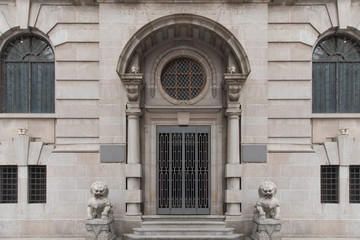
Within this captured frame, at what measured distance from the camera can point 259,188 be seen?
47.1ft

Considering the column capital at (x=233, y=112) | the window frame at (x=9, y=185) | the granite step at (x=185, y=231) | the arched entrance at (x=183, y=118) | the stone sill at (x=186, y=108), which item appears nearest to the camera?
the granite step at (x=185, y=231)

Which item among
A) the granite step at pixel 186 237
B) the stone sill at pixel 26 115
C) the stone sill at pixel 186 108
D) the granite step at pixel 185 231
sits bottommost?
the granite step at pixel 186 237

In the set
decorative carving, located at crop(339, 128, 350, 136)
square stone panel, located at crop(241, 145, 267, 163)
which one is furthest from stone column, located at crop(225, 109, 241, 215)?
decorative carving, located at crop(339, 128, 350, 136)

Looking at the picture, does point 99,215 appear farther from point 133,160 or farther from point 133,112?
point 133,112

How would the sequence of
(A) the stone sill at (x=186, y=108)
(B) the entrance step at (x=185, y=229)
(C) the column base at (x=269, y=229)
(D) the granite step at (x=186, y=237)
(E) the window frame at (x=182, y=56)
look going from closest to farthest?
1. (C) the column base at (x=269, y=229)
2. (D) the granite step at (x=186, y=237)
3. (B) the entrance step at (x=185, y=229)
4. (A) the stone sill at (x=186, y=108)
5. (E) the window frame at (x=182, y=56)

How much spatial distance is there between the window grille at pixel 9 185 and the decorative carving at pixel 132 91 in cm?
531

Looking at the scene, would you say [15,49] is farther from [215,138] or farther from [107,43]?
[215,138]

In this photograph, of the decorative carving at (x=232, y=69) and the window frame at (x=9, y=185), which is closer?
the decorative carving at (x=232, y=69)

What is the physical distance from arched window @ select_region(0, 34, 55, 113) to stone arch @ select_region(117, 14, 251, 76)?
3.40 metres

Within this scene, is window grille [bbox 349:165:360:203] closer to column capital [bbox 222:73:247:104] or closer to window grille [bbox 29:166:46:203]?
column capital [bbox 222:73:247:104]

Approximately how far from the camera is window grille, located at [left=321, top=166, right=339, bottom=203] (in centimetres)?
1559

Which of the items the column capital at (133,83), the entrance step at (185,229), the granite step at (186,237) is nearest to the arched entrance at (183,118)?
the column capital at (133,83)

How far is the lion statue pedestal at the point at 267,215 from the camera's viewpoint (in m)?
13.6

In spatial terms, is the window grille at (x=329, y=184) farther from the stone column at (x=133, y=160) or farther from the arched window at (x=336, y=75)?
the stone column at (x=133, y=160)
